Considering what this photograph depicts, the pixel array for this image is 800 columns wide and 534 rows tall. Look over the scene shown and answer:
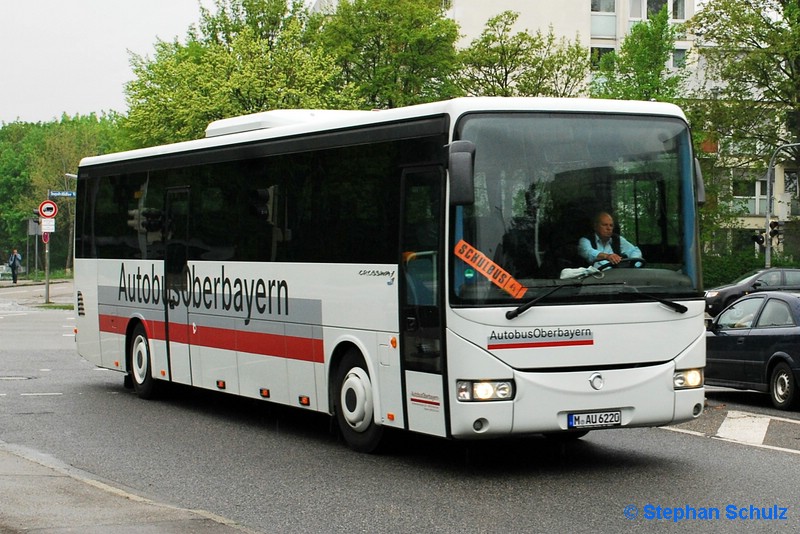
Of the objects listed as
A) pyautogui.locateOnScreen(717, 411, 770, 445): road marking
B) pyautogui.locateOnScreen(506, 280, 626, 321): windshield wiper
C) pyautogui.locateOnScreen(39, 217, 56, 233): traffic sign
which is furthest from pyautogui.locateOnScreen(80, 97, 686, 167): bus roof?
pyautogui.locateOnScreen(39, 217, 56, 233): traffic sign

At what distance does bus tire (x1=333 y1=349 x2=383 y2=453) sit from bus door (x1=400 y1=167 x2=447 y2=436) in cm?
81

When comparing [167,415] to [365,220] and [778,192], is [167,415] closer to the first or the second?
[365,220]

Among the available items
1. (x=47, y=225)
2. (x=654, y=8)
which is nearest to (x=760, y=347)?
(x=47, y=225)

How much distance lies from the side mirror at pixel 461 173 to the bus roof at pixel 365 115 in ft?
1.58

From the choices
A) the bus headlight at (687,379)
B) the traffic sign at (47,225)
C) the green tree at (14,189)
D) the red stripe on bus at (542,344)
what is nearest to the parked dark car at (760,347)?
the bus headlight at (687,379)

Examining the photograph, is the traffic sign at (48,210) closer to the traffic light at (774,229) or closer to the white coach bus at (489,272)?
the traffic light at (774,229)

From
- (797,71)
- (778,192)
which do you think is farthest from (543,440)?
(778,192)

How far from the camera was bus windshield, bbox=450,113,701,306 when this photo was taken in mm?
10352

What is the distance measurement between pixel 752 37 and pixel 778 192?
32881 mm

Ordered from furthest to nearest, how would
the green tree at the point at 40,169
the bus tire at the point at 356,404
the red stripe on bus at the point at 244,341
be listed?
the green tree at the point at 40,169, the red stripe on bus at the point at 244,341, the bus tire at the point at 356,404

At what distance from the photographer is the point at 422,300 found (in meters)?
10.8

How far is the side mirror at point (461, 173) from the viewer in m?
10.0

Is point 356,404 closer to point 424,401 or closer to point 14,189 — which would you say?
point 424,401

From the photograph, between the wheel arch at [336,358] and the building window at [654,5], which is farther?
the building window at [654,5]
